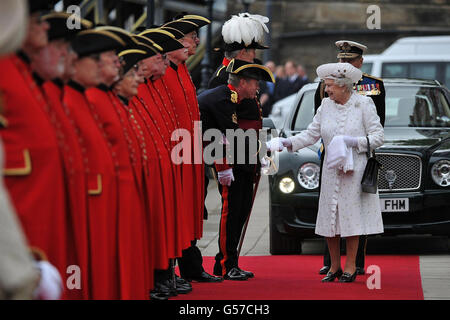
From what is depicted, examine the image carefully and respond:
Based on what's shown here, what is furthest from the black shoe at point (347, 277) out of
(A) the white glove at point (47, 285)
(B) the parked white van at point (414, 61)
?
(B) the parked white van at point (414, 61)

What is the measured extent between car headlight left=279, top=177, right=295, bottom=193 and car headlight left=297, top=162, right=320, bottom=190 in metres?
0.09

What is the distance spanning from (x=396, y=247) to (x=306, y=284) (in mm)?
3071

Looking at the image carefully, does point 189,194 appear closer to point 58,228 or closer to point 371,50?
point 58,228

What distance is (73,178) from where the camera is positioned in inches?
219

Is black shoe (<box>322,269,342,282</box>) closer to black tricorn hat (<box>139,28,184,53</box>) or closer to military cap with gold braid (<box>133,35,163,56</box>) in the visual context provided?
black tricorn hat (<box>139,28,184,53</box>)

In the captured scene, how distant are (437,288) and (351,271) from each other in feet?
2.48

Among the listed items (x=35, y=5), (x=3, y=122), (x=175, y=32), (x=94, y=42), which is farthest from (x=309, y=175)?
(x=3, y=122)

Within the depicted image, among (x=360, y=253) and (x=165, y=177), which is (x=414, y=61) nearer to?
(x=360, y=253)

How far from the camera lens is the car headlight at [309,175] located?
11086 mm

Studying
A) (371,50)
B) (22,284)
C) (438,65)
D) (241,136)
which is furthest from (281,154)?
(371,50)

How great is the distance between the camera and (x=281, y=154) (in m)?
11.5

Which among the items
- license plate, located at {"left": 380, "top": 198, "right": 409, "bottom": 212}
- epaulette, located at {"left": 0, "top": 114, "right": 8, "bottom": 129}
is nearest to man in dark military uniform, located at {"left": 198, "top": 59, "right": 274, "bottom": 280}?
license plate, located at {"left": 380, "top": 198, "right": 409, "bottom": 212}

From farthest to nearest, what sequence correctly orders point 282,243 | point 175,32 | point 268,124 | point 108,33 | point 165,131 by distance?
point 282,243
point 268,124
point 175,32
point 165,131
point 108,33

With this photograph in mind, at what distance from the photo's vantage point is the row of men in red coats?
4.93 metres
